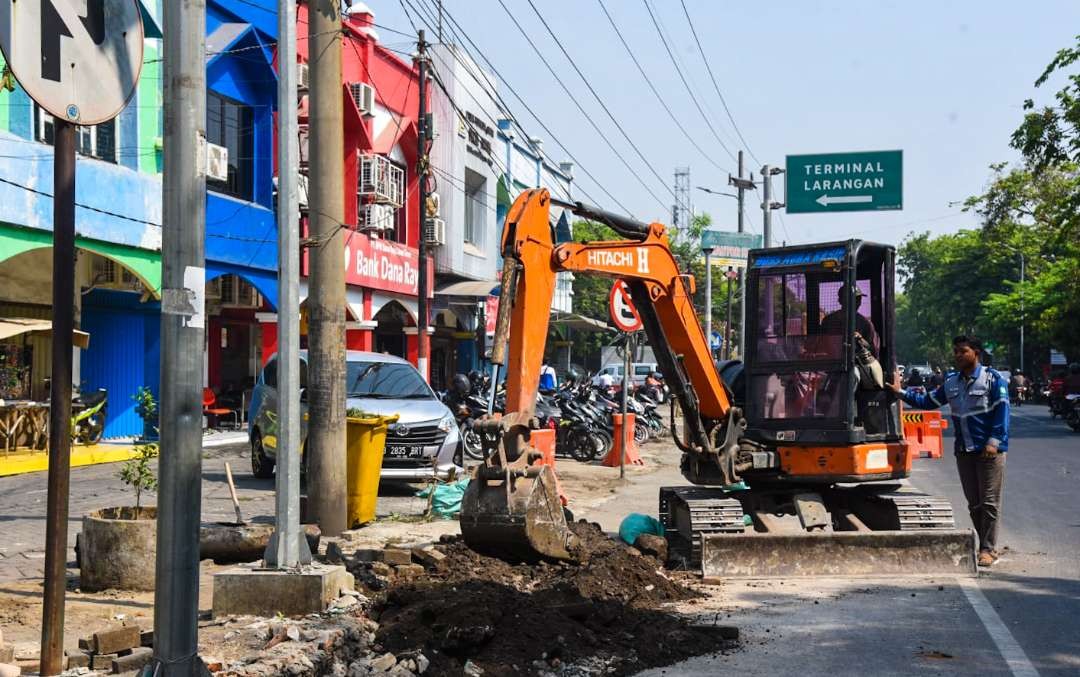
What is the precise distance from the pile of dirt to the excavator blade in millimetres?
279

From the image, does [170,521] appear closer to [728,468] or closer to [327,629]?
[327,629]

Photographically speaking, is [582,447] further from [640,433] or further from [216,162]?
[216,162]

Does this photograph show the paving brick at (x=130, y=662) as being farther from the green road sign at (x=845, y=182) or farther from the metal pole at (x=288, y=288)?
the green road sign at (x=845, y=182)

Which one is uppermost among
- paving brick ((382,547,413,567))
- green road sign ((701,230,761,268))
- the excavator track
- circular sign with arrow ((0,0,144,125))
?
green road sign ((701,230,761,268))

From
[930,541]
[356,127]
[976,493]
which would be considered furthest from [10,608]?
[356,127]

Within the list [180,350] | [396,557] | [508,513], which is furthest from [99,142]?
[180,350]

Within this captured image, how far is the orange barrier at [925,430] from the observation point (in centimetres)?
1938

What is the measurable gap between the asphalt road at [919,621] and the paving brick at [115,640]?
2917mm

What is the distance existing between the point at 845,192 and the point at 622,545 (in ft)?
60.4

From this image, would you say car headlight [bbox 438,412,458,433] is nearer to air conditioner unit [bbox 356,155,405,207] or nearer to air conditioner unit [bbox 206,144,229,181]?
air conditioner unit [bbox 206,144,229,181]

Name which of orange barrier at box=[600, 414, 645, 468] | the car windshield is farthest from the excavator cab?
orange barrier at box=[600, 414, 645, 468]

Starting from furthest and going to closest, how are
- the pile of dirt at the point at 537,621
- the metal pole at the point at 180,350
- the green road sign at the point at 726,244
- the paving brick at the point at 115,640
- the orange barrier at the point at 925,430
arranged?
the green road sign at the point at 726,244, the orange barrier at the point at 925,430, the pile of dirt at the point at 537,621, the paving brick at the point at 115,640, the metal pole at the point at 180,350

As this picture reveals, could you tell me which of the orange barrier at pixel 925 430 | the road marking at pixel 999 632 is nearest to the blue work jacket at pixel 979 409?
the road marking at pixel 999 632

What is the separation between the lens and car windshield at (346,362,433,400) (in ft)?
52.6
